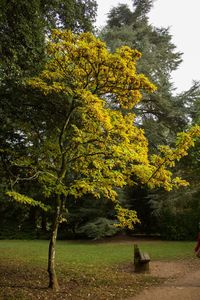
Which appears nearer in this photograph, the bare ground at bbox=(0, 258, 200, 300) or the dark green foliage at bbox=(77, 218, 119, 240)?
the bare ground at bbox=(0, 258, 200, 300)

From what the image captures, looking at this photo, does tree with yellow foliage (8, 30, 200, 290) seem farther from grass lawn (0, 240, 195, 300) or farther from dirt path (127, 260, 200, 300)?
dirt path (127, 260, 200, 300)

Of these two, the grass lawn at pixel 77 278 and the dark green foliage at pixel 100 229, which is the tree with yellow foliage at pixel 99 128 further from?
the dark green foliage at pixel 100 229

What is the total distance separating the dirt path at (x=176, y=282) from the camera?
7761 mm

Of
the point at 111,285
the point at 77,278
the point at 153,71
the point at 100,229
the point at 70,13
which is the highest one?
the point at 153,71

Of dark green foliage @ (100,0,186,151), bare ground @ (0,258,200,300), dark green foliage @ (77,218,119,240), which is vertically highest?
dark green foliage @ (100,0,186,151)

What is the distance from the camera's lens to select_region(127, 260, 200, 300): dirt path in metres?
7.76

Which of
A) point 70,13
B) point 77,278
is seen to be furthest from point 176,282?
point 70,13

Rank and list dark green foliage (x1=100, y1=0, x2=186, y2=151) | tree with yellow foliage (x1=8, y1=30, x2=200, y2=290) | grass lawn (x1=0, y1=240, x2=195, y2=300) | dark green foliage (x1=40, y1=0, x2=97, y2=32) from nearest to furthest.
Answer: tree with yellow foliage (x1=8, y1=30, x2=200, y2=290) → grass lawn (x1=0, y1=240, x2=195, y2=300) → dark green foliage (x1=40, y1=0, x2=97, y2=32) → dark green foliage (x1=100, y1=0, x2=186, y2=151)

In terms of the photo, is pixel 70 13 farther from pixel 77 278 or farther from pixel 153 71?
pixel 153 71

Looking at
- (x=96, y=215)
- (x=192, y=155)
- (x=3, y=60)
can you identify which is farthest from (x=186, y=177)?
(x=3, y=60)

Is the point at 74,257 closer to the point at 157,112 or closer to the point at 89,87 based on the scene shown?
the point at 89,87

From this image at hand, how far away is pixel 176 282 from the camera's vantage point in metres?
9.44

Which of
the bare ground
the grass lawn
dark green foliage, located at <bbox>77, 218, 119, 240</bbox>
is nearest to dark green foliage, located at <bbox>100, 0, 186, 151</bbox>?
dark green foliage, located at <bbox>77, 218, 119, 240</bbox>

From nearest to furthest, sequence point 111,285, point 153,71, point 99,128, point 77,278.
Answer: point 99,128 < point 111,285 < point 77,278 < point 153,71
